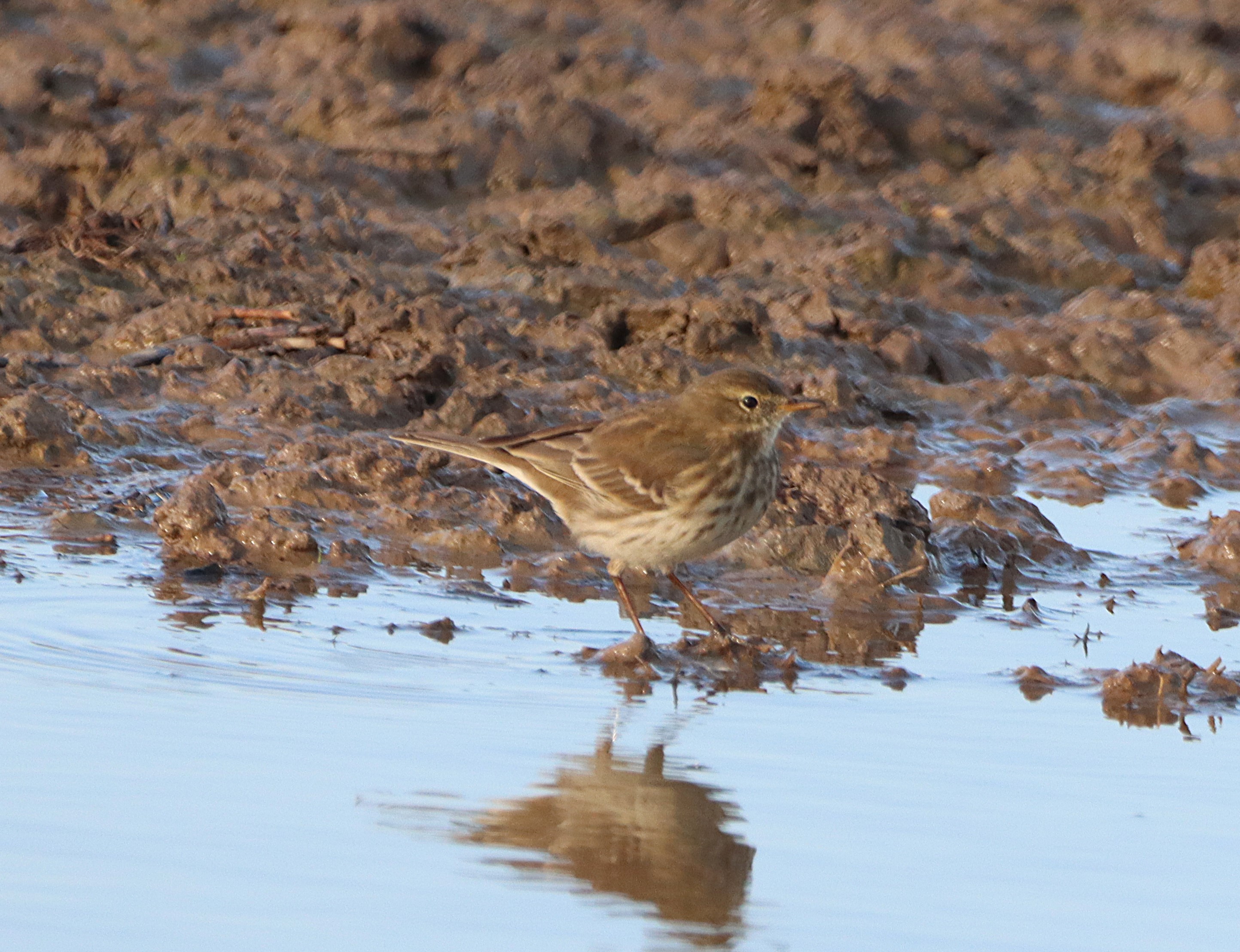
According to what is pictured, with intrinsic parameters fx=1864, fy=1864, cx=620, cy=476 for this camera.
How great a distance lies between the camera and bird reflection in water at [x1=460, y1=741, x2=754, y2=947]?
12.7ft

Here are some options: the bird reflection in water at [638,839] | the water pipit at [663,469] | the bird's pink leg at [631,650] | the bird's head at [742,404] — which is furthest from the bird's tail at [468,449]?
the bird reflection in water at [638,839]

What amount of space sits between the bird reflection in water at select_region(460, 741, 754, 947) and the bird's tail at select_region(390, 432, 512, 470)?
7.61ft

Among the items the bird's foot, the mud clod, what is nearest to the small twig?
the bird's foot

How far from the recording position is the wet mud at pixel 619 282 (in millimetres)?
7207

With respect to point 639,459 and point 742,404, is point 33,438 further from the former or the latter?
point 742,404

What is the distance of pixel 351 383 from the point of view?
867cm

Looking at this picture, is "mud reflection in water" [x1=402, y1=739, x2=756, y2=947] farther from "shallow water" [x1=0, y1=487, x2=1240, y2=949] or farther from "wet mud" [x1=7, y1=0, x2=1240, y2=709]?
"wet mud" [x1=7, y1=0, x2=1240, y2=709]

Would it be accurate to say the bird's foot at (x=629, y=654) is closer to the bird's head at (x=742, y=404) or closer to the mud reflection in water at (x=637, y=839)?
the mud reflection in water at (x=637, y=839)

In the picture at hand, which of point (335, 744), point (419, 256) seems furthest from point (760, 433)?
point (419, 256)

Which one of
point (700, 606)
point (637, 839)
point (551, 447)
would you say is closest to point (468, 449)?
point (551, 447)

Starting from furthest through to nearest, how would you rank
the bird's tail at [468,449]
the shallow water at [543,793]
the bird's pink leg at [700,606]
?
the bird's tail at [468,449], the bird's pink leg at [700,606], the shallow water at [543,793]

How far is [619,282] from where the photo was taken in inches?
400

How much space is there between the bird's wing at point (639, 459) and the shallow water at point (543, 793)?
0.50 metres

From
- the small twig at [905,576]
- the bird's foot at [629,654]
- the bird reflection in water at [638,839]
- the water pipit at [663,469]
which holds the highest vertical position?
the water pipit at [663,469]
